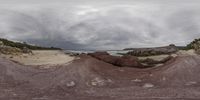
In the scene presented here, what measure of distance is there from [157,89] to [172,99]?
325 mm

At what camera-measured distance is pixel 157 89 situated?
779 cm

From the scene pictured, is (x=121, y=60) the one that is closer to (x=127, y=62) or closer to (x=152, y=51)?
(x=127, y=62)

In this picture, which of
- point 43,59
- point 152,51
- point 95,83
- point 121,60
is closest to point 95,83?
point 95,83

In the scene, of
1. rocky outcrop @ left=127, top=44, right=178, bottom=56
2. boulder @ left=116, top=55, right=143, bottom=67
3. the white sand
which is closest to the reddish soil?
boulder @ left=116, top=55, right=143, bottom=67

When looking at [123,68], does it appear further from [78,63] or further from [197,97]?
[197,97]

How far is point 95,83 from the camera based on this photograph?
771 centimetres

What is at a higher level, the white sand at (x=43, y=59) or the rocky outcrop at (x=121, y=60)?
the rocky outcrop at (x=121, y=60)

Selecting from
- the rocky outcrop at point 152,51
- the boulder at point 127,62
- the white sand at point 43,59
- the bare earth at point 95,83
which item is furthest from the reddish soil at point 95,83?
the rocky outcrop at point 152,51

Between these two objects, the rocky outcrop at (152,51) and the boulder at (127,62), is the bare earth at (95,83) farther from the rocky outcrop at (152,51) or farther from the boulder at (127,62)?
the rocky outcrop at (152,51)

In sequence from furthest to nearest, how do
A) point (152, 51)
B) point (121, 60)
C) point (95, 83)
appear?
point (152, 51), point (121, 60), point (95, 83)

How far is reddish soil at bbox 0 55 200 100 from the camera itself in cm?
764

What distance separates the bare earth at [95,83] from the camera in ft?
25.1

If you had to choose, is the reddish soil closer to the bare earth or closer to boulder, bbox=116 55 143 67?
the bare earth

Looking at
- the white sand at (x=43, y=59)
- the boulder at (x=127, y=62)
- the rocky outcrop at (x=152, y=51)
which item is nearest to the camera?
the boulder at (x=127, y=62)
